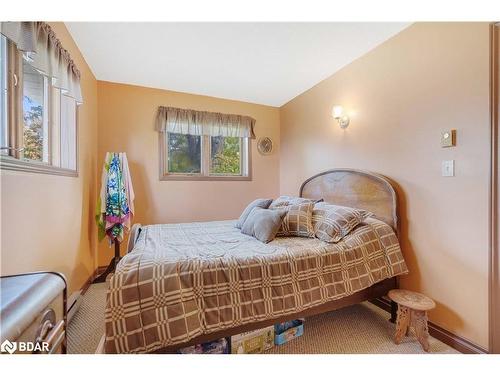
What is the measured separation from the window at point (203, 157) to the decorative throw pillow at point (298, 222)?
1.68 meters

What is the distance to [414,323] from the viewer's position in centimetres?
162

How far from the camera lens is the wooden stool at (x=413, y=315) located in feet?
5.22

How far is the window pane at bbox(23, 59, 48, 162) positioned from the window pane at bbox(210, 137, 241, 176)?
2058mm

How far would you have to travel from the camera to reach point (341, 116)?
8.66ft

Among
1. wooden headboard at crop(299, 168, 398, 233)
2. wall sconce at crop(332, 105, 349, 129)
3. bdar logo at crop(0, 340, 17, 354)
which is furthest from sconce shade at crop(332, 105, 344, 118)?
bdar logo at crop(0, 340, 17, 354)

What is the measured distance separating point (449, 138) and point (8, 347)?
8.07 ft

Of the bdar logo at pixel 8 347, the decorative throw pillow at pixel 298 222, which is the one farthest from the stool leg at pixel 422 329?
the bdar logo at pixel 8 347

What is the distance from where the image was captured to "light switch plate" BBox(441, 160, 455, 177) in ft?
5.46

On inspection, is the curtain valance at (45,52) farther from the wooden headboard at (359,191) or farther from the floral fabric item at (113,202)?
the wooden headboard at (359,191)
